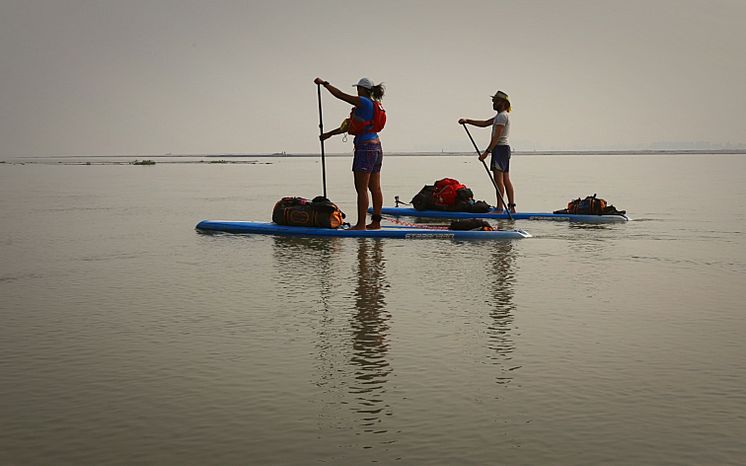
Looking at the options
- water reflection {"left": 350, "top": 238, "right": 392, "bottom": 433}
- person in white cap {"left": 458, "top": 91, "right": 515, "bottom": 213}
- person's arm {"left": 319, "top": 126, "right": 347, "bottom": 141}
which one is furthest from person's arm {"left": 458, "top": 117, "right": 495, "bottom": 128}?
water reflection {"left": 350, "top": 238, "right": 392, "bottom": 433}

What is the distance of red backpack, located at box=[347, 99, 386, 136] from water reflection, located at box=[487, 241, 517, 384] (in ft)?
9.53

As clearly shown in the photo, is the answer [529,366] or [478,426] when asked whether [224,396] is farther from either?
[529,366]

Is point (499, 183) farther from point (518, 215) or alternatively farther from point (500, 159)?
point (518, 215)

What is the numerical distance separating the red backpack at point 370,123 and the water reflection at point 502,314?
9.53ft

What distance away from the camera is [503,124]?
→ 661 inches

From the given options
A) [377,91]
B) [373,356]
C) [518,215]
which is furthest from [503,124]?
[373,356]

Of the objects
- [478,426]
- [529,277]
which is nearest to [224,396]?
[478,426]

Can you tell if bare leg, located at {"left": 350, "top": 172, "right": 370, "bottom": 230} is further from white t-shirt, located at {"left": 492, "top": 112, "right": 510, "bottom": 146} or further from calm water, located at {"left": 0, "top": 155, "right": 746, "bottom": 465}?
white t-shirt, located at {"left": 492, "top": 112, "right": 510, "bottom": 146}

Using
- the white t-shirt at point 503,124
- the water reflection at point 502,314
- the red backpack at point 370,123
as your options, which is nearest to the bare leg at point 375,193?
the red backpack at point 370,123

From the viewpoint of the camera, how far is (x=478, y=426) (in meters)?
4.39

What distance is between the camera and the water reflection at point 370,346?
467 centimetres

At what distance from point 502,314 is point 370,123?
6.34m

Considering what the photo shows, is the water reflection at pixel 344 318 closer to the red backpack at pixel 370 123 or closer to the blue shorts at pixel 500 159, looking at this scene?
the red backpack at pixel 370 123

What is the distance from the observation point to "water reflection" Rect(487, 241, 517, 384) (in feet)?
18.5
